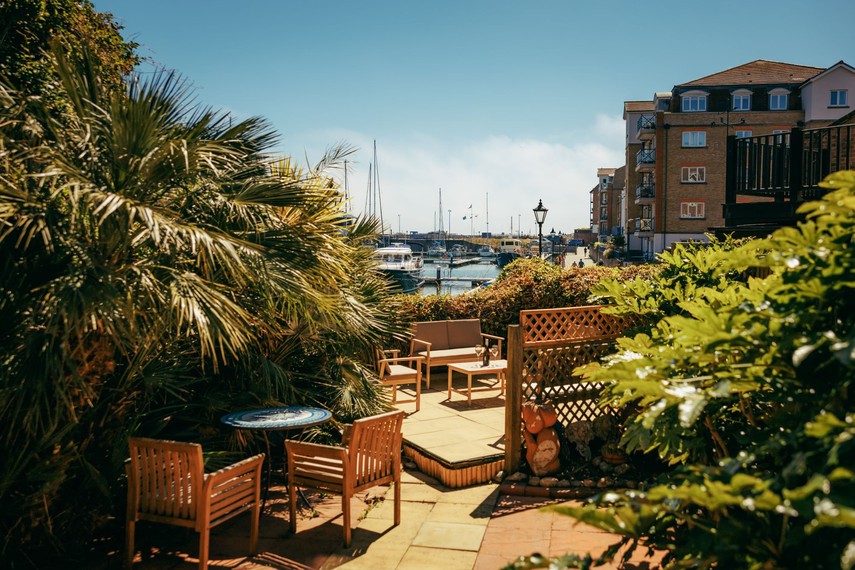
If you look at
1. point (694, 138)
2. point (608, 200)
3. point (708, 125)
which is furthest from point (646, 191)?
point (608, 200)

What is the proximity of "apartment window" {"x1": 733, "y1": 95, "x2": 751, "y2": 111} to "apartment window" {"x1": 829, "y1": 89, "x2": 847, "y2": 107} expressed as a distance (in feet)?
15.7

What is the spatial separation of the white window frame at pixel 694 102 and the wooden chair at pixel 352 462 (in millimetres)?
45037

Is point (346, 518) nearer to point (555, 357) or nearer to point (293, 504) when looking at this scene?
point (293, 504)

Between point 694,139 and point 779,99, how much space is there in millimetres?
5823

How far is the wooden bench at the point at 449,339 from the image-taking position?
9.68 m

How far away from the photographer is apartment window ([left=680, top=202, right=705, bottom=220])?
44.4 metres

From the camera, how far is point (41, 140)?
4113mm

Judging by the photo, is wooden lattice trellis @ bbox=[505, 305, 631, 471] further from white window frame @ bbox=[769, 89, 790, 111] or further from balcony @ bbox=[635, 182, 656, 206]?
balcony @ bbox=[635, 182, 656, 206]

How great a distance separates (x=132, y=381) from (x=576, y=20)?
9.77 meters

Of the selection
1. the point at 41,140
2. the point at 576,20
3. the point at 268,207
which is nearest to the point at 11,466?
the point at 41,140

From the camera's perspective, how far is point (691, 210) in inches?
1754

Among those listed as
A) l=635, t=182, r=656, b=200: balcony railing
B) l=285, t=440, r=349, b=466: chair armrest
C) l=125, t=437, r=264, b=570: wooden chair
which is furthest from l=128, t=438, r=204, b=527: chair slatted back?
l=635, t=182, r=656, b=200: balcony railing

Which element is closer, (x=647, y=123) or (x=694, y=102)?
(x=694, y=102)

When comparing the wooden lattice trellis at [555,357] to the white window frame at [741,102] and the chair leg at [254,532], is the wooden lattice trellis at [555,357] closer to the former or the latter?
the chair leg at [254,532]
